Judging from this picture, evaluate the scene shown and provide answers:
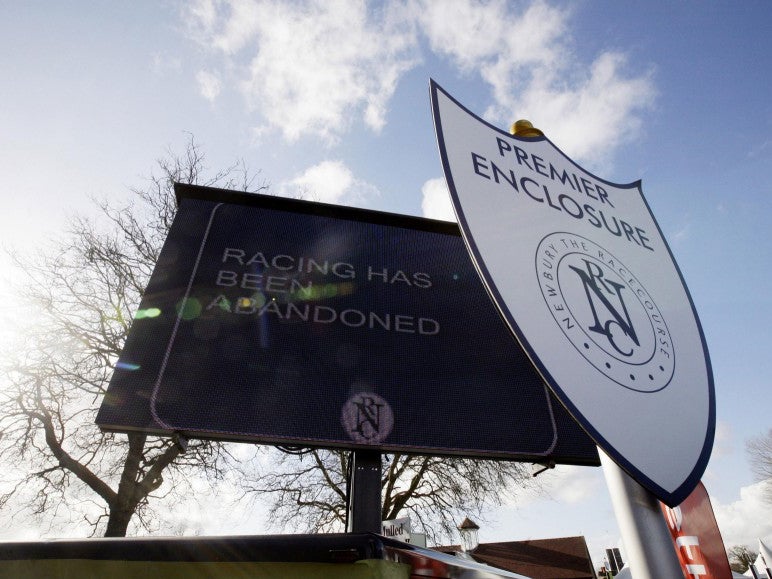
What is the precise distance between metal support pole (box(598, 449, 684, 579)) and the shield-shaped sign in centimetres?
9

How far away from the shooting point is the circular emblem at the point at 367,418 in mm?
3154

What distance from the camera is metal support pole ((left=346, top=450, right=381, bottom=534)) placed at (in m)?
3.14

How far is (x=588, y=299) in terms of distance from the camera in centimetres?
161

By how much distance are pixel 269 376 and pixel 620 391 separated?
241cm

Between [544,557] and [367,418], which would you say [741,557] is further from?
[367,418]

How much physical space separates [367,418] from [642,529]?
2.07m

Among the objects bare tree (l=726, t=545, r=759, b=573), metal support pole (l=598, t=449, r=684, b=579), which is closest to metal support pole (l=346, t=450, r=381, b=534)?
metal support pole (l=598, t=449, r=684, b=579)

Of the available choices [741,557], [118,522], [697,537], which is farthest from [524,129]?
[741,557]

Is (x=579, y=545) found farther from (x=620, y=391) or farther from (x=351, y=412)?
(x=620, y=391)

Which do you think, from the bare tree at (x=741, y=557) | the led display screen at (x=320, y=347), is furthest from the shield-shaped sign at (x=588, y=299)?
the bare tree at (x=741, y=557)

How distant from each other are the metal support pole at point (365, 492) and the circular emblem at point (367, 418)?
0.16 meters

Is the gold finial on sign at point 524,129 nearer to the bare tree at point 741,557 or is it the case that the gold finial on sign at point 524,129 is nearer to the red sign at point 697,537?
the red sign at point 697,537

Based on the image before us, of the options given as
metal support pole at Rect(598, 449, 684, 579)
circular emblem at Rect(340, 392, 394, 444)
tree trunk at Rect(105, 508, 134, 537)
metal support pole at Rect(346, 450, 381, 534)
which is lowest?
metal support pole at Rect(598, 449, 684, 579)

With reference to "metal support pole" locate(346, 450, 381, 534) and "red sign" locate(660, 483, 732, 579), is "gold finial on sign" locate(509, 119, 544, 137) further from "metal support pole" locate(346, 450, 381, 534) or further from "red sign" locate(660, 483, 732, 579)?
"metal support pole" locate(346, 450, 381, 534)
